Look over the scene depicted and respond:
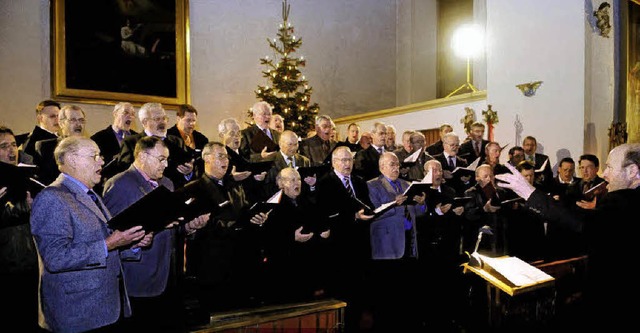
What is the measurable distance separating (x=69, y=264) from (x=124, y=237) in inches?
10.9

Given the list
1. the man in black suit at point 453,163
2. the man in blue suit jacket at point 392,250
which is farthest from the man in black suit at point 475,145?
the man in blue suit jacket at point 392,250

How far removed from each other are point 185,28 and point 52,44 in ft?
8.96

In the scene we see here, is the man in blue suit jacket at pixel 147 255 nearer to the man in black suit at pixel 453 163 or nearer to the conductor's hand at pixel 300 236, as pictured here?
the conductor's hand at pixel 300 236

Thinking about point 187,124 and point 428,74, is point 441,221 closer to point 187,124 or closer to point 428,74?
point 187,124

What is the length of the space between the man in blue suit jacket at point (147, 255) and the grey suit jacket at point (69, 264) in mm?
569

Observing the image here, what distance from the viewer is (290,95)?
34.1 feet

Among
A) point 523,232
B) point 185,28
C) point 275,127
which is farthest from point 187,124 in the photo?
point 185,28

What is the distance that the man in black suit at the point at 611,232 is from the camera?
2.57 metres

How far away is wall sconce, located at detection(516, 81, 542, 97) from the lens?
8.16 m

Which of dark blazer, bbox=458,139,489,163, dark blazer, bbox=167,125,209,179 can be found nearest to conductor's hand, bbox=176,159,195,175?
dark blazer, bbox=167,125,209,179

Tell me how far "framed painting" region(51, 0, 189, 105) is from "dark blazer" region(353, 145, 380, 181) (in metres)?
5.71

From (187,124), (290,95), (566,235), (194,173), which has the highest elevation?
(290,95)

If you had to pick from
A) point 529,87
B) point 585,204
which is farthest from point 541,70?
point 585,204

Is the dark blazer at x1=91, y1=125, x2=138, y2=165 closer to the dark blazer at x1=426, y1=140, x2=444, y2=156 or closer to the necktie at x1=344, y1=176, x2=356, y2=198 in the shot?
the necktie at x1=344, y1=176, x2=356, y2=198
